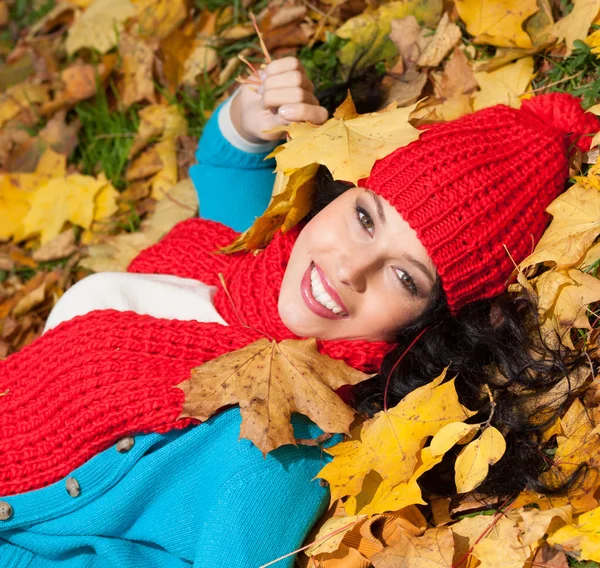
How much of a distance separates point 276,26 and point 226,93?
349 mm

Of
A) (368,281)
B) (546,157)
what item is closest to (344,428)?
(368,281)

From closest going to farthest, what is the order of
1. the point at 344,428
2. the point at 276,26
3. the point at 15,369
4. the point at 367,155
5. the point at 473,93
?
1. the point at 344,428
2. the point at 367,155
3. the point at 15,369
4. the point at 473,93
5. the point at 276,26

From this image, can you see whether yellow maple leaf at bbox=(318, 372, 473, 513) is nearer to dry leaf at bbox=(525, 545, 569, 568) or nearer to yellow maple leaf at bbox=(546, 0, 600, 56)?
dry leaf at bbox=(525, 545, 569, 568)

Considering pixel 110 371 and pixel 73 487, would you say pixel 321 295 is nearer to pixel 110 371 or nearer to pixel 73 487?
pixel 110 371

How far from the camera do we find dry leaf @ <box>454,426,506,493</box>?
1.78 m

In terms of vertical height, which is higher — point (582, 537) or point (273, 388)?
point (273, 388)

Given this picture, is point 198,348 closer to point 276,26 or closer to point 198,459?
point 198,459

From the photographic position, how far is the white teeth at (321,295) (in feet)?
6.23

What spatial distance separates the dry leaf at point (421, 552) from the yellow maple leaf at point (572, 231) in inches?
29.1

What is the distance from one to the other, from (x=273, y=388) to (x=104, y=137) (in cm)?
188

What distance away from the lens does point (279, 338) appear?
2.03 meters

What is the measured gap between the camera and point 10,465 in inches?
77.9

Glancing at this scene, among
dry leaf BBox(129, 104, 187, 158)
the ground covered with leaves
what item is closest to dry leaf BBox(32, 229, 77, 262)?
the ground covered with leaves

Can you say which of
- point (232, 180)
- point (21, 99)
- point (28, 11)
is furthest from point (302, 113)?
point (28, 11)
